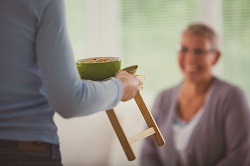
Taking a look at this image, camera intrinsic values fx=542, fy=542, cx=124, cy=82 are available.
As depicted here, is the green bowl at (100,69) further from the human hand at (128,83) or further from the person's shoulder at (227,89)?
the person's shoulder at (227,89)

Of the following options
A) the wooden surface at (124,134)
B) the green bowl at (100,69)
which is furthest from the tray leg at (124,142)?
the green bowl at (100,69)

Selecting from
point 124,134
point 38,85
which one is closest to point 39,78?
point 38,85

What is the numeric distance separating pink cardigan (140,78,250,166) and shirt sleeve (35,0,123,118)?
1.69 meters

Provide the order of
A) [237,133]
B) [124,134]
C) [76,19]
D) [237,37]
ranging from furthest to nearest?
1. [76,19]
2. [237,37]
3. [237,133]
4. [124,134]

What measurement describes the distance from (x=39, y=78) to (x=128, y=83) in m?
0.21

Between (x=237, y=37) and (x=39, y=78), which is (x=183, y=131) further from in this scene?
(x=39, y=78)

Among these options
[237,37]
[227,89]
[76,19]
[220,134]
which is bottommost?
[220,134]

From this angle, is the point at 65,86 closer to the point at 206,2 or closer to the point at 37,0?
the point at 37,0

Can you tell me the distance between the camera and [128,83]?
4.25ft

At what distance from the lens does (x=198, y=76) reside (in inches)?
115

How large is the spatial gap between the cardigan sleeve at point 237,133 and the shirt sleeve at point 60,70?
66.4 inches

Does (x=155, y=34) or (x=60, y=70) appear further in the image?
(x=155, y=34)

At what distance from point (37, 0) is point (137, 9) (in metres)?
2.56

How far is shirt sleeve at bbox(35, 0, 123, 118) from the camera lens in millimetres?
1132
